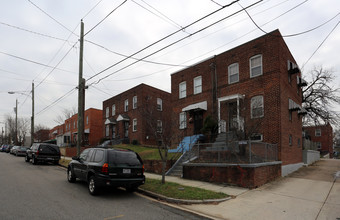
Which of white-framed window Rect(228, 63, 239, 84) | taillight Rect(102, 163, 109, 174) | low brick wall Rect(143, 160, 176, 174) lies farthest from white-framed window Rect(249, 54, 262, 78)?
taillight Rect(102, 163, 109, 174)

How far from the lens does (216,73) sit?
17484mm

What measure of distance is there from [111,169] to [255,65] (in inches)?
460

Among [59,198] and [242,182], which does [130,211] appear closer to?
[59,198]

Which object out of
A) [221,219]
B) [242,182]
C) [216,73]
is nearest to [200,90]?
[216,73]

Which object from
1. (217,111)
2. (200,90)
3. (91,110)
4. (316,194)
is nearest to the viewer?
(316,194)

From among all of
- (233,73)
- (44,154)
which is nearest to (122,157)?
(233,73)

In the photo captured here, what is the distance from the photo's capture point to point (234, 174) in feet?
32.9

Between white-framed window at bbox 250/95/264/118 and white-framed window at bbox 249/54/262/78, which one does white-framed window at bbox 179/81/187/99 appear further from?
white-framed window at bbox 250/95/264/118

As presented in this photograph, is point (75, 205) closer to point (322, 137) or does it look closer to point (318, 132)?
point (318, 132)

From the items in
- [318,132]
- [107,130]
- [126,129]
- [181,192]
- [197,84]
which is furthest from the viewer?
[318,132]

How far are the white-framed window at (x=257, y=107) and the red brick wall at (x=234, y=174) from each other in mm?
2797

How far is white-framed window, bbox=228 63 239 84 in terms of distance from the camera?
16.3m

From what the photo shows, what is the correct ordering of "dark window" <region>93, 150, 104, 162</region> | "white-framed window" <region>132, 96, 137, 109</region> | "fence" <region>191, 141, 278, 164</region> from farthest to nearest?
1. "white-framed window" <region>132, 96, 137, 109</region>
2. "fence" <region>191, 141, 278, 164</region>
3. "dark window" <region>93, 150, 104, 162</region>

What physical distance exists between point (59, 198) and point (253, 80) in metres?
Answer: 12.6
